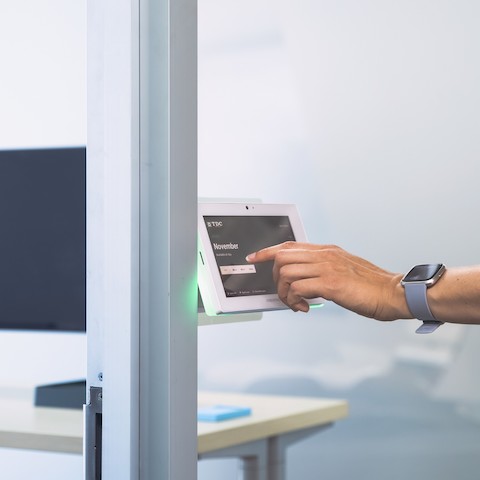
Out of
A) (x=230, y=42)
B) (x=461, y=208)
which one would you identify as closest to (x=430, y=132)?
(x=461, y=208)

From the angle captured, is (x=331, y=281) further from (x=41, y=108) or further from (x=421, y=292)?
(x=41, y=108)

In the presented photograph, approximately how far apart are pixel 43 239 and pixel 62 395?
0.77ft

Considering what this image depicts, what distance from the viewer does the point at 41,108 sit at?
5.05 feet

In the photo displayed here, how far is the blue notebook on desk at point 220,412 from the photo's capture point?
191 centimetres

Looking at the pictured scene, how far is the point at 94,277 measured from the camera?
131 centimetres

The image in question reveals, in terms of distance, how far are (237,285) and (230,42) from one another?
70 centimetres

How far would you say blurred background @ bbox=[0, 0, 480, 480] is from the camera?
6.28 ft

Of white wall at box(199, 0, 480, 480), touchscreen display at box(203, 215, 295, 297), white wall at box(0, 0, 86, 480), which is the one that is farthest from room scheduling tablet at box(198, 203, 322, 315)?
white wall at box(199, 0, 480, 480)

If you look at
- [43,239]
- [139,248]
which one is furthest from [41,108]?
[139,248]

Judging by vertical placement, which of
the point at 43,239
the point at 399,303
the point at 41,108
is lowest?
the point at 399,303

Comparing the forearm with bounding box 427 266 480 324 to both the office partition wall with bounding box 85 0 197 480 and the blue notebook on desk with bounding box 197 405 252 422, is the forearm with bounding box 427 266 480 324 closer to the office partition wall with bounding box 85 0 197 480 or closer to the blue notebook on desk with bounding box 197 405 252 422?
the office partition wall with bounding box 85 0 197 480

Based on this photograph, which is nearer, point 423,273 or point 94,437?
point 94,437

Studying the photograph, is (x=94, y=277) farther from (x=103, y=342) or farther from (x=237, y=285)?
(x=237, y=285)

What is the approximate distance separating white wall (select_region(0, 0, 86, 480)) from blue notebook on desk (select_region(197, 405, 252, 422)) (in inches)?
16.6
